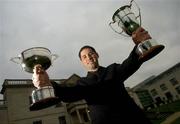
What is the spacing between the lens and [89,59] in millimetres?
3014

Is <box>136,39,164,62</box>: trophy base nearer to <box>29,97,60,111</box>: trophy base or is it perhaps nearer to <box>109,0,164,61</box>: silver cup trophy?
<box>109,0,164,61</box>: silver cup trophy

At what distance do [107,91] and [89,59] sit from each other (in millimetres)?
515

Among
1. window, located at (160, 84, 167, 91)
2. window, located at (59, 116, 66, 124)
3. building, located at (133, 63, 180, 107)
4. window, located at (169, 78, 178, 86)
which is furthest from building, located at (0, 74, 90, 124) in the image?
window, located at (160, 84, 167, 91)

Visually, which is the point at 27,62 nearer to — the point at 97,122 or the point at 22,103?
the point at 97,122

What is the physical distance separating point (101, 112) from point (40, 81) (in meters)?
0.79

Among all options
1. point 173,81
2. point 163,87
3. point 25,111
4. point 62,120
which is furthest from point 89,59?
point 163,87

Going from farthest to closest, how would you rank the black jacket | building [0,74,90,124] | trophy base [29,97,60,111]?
building [0,74,90,124] < the black jacket < trophy base [29,97,60,111]

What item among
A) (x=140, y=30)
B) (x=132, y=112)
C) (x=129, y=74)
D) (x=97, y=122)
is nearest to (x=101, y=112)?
(x=97, y=122)

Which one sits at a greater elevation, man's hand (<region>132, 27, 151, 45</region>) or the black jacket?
man's hand (<region>132, 27, 151, 45</region>)

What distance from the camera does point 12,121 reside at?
82.8 feet

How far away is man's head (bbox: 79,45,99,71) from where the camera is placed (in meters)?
3.02

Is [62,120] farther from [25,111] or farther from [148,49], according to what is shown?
[148,49]

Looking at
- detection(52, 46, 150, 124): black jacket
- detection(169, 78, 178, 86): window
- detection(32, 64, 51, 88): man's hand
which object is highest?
detection(169, 78, 178, 86): window

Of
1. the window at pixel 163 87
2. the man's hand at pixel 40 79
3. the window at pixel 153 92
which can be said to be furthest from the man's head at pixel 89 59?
the window at pixel 153 92
